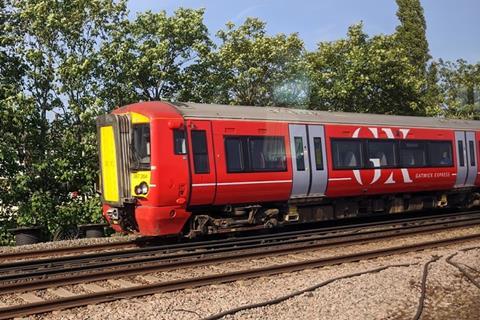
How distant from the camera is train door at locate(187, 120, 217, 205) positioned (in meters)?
11.7

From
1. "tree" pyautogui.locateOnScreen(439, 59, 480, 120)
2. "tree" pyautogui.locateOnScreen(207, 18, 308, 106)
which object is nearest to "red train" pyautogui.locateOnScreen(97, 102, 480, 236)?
"tree" pyautogui.locateOnScreen(207, 18, 308, 106)

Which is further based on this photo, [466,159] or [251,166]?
[466,159]

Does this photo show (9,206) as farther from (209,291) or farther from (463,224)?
(463,224)

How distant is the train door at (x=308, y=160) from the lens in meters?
13.5

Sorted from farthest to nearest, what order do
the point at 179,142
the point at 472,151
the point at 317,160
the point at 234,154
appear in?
the point at 472,151 → the point at 317,160 → the point at 234,154 → the point at 179,142

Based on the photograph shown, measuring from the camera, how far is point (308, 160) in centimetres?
1378

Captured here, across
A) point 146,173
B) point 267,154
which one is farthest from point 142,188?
point 267,154

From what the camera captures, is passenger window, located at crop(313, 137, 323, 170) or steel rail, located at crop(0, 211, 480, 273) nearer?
steel rail, located at crop(0, 211, 480, 273)

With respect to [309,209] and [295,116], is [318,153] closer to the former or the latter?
[295,116]

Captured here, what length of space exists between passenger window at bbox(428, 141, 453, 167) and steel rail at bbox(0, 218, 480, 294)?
9.02 feet

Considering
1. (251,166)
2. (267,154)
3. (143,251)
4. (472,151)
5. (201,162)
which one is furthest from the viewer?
(472,151)

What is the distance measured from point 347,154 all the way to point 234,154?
12.2 feet

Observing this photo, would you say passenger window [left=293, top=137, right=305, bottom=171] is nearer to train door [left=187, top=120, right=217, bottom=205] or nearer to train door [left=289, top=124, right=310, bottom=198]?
train door [left=289, top=124, right=310, bottom=198]

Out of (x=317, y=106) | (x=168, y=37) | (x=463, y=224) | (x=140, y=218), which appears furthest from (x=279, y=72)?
(x=140, y=218)
